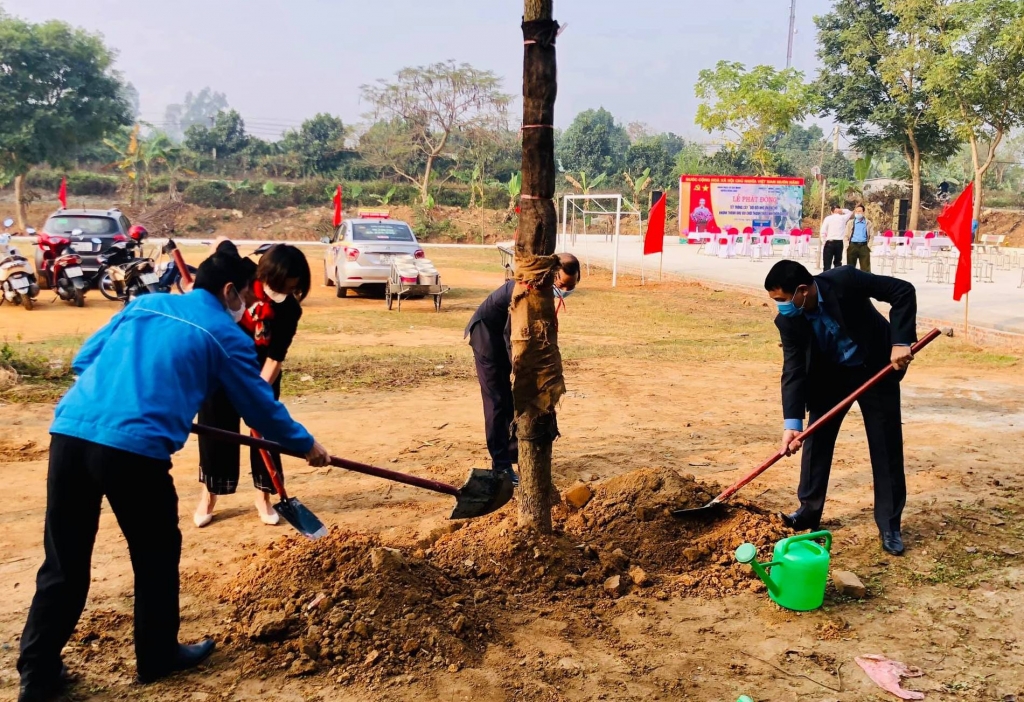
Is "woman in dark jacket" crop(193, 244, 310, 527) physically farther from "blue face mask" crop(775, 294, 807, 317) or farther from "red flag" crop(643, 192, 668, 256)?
"red flag" crop(643, 192, 668, 256)

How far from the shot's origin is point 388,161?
4631 cm

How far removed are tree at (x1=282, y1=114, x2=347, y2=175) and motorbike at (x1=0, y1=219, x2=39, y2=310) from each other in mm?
35540

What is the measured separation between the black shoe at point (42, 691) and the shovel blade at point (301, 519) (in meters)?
1.21

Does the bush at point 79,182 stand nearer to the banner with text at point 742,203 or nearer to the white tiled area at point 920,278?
the white tiled area at point 920,278

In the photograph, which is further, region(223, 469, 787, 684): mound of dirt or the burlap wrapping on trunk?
the burlap wrapping on trunk

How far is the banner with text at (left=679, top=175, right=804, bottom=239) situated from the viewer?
105ft

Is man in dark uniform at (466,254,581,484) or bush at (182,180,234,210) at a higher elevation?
bush at (182,180,234,210)

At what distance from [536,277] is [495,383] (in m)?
1.56

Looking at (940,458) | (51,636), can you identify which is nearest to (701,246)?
(940,458)

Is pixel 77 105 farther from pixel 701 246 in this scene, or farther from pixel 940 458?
pixel 940 458

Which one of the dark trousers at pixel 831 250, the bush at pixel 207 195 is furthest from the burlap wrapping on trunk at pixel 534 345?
the bush at pixel 207 195

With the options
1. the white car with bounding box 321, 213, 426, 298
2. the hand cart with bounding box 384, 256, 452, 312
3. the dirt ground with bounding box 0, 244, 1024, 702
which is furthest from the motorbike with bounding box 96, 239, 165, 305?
the dirt ground with bounding box 0, 244, 1024, 702

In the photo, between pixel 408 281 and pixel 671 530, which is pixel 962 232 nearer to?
pixel 408 281

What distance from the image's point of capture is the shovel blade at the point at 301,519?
4.00 meters
